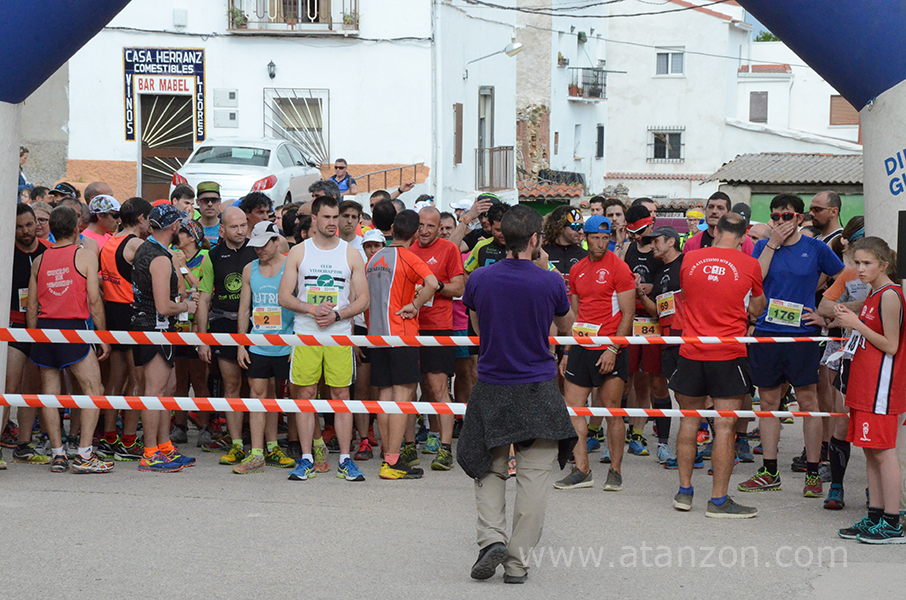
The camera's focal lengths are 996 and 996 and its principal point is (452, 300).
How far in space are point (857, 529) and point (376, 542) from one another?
2906mm

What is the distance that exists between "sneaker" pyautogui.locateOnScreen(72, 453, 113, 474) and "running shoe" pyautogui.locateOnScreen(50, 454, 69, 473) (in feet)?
0.23

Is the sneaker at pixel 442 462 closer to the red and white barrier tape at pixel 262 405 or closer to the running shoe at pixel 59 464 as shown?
the red and white barrier tape at pixel 262 405

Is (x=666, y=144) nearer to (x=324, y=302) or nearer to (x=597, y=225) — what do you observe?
(x=597, y=225)

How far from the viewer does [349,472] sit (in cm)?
740

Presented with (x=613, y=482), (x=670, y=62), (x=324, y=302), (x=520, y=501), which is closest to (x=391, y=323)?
(x=324, y=302)

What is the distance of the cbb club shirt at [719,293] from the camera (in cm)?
661

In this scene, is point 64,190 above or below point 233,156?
below

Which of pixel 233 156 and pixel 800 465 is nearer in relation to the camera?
pixel 800 465

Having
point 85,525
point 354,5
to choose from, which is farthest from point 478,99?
point 85,525

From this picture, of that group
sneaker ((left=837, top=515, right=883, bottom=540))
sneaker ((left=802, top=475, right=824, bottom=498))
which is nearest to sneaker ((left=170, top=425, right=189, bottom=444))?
sneaker ((left=802, top=475, right=824, bottom=498))

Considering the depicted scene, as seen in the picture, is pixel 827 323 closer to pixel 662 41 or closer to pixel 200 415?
pixel 200 415

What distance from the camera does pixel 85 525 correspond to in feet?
20.0

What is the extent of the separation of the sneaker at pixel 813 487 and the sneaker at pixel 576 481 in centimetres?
153

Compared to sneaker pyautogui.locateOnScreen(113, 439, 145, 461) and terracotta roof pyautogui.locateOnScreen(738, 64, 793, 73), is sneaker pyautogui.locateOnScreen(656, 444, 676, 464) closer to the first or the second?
sneaker pyautogui.locateOnScreen(113, 439, 145, 461)
